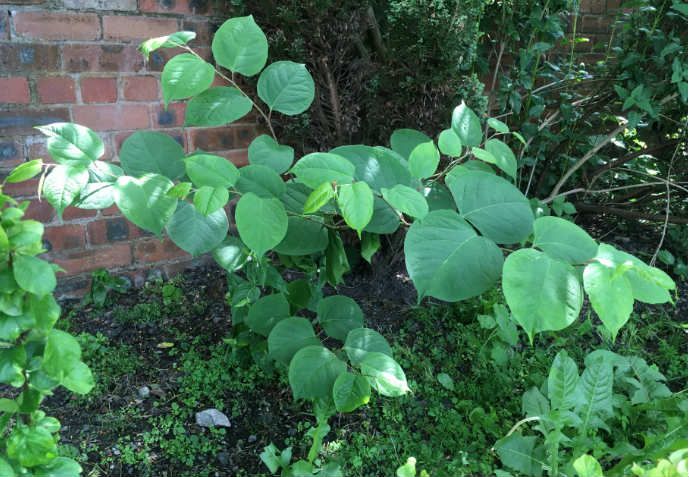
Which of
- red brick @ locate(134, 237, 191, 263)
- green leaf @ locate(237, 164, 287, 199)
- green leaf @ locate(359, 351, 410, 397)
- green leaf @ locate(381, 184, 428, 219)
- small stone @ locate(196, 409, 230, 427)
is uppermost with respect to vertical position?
green leaf @ locate(381, 184, 428, 219)

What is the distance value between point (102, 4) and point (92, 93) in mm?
314

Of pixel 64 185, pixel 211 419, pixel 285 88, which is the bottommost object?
pixel 211 419

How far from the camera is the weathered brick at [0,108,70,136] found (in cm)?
195

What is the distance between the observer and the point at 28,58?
6.33ft

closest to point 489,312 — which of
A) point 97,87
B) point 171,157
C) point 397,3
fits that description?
point 397,3

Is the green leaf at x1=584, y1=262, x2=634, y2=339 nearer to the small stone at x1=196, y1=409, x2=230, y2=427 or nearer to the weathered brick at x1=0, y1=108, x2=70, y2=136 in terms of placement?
the small stone at x1=196, y1=409, x2=230, y2=427

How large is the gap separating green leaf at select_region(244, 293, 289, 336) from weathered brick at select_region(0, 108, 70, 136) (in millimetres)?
1125

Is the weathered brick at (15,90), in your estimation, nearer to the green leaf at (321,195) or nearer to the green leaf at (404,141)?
the green leaf at (404,141)

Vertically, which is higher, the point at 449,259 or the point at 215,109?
the point at 215,109

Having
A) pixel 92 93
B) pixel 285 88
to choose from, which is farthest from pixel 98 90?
pixel 285 88

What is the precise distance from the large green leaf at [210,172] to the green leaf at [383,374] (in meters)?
0.49

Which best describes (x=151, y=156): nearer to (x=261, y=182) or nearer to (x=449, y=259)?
(x=261, y=182)

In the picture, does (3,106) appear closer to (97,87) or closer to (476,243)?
(97,87)

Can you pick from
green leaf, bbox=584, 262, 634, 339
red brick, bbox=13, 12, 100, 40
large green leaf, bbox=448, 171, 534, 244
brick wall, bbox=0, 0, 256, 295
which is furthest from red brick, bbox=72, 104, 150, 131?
green leaf, bbox=584, 262, 634, 339
